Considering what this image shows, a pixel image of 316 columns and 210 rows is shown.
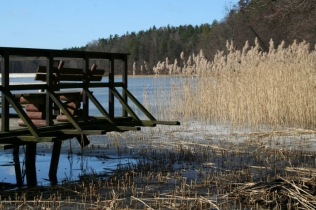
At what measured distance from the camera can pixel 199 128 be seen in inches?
583

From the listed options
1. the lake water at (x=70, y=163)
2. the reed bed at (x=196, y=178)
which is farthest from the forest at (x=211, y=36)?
the lake water at (x=70, y=163)

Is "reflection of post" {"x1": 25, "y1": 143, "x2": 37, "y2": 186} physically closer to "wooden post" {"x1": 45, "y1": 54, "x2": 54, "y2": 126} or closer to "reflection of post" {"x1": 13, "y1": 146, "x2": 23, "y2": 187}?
"reflection of post" {"x1": 13, "y1": 146, "x2": 23, "y2": 187}

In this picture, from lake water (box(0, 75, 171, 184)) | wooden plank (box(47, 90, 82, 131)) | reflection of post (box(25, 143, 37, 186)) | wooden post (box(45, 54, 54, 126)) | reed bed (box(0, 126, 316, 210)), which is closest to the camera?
reed bed (box(0, 126, 316, 210))

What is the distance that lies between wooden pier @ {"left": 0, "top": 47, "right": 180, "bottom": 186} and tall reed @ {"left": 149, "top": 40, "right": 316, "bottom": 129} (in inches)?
232

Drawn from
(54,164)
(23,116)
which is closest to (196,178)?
(54,164)

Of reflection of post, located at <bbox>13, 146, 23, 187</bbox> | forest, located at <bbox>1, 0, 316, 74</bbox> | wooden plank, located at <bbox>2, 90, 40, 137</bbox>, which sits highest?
forest, located at <bbox>1, 0, 316, 74</bbox>

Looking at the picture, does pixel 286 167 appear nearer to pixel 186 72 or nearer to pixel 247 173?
pixel 247 173

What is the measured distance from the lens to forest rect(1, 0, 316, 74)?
1481cm

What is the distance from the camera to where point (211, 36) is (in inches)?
2537

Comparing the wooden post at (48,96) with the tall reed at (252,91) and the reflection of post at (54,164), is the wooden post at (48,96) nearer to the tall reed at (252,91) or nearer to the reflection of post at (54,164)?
the reflection of post at (54,164)

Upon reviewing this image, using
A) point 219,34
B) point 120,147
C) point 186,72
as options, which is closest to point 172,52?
point 219,34

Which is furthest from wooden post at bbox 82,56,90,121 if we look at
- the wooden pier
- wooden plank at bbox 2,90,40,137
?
wooden plank at bbox 2,90,40,137

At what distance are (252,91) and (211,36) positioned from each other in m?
50.3

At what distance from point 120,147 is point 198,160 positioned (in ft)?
8.97
